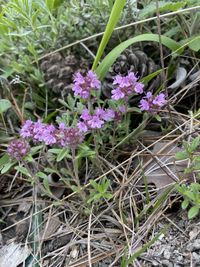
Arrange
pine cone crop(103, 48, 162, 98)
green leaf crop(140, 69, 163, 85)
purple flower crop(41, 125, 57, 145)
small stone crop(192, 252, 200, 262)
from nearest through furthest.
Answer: small stone crop(192, 252, 200, 262), purple flower crop(41, 125, 57, 145), green leaf crop(140, 69, 163, 85), pine cone crop(103, 48, 162, 98)

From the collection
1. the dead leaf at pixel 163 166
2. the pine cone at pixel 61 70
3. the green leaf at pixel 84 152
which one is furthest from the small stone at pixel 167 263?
the pine cone at pixel 61 70

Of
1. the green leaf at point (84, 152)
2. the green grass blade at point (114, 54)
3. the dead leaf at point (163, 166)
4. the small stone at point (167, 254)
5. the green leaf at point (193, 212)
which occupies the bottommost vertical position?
the small stone at point (167, 254)

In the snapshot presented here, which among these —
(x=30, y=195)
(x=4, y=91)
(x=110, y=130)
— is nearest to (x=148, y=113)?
(x=110, y=130)

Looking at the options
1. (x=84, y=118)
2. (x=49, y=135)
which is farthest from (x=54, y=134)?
(x=84, y=118)

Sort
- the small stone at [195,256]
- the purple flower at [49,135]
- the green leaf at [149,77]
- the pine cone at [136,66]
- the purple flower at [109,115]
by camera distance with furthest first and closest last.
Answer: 1. the pine cone at [136,66]
2. the green leaf at [149,77]
3. the purple flower at [109,115]
4. the purple flower at [49,135]
5. the small stone at [195,256]

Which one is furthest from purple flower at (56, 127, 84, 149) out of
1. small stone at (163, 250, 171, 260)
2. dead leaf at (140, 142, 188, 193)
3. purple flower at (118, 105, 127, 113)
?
small stone at (163, 250, 171, 260)

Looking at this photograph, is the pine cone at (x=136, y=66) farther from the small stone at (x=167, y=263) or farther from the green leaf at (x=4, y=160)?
the small stone at (x=167, y=263)

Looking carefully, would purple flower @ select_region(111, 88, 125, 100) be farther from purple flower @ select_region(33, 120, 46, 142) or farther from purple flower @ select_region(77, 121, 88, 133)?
purple flower @ select_region(33, 120, 46, 142)
